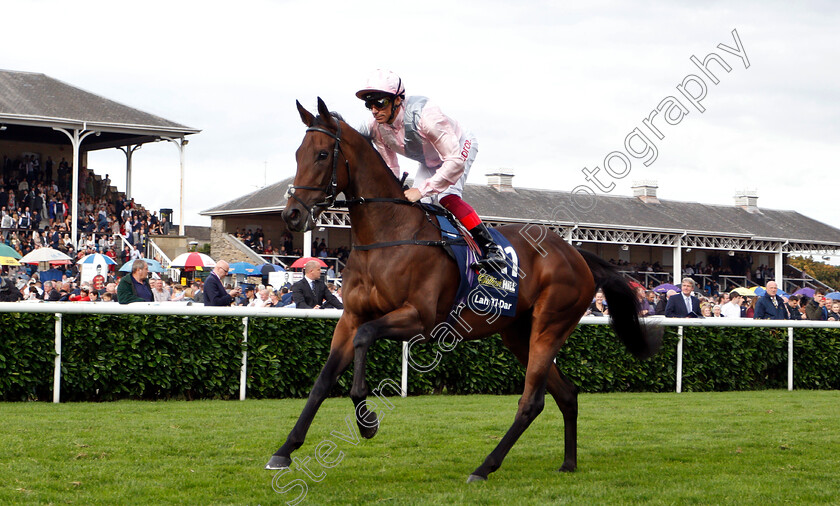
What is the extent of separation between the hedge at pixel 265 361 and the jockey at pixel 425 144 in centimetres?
416

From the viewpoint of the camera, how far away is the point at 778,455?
5535mm

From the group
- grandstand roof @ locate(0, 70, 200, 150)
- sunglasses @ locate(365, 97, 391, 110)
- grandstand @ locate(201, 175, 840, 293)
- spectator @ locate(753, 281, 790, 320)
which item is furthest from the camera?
grandstand @ locate(201, 175, 840, 293)

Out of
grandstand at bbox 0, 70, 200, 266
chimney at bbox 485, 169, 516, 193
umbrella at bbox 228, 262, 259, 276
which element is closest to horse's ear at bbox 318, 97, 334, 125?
umbrella at bbox 228, 262, 259, 276

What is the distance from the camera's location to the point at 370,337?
4254mm

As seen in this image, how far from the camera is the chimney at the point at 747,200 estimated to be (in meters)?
41.3

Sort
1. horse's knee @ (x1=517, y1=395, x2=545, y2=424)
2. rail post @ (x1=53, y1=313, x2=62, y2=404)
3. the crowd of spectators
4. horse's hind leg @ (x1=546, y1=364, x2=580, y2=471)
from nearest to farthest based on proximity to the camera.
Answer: horse's knee @ (x1=517, y1=395, x2=545, y2=424)
horse's hind leg @ (x1=546, y1=364, x2=580, y2=471)
rail post @ (x1=53, y1=313, x2=62, y2=404)
the crowd of spectators

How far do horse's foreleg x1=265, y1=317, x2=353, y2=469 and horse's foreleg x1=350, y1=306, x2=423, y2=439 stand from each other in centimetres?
12

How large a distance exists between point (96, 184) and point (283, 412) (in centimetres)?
2271

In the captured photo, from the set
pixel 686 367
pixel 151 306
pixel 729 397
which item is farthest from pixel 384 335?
pixel 686 367

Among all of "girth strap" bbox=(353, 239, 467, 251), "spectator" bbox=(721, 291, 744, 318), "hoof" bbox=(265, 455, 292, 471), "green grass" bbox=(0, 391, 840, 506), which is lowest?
"green grass" bbox=(0, 391, 840, 506)

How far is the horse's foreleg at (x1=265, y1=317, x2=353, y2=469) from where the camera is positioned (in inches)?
169

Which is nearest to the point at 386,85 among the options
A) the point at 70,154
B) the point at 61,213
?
the point at 61,213

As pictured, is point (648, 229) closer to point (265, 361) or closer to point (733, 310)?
point (733, 310)

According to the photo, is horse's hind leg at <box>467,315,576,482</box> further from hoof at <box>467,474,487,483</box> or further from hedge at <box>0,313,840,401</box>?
hedge at <box>0,313,840,401</box>
